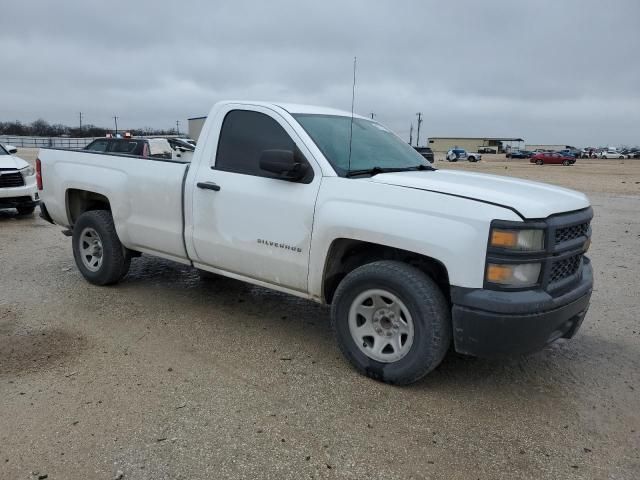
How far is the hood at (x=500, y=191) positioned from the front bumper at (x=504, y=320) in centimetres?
51

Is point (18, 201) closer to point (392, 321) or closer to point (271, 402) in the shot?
point (271, 402)

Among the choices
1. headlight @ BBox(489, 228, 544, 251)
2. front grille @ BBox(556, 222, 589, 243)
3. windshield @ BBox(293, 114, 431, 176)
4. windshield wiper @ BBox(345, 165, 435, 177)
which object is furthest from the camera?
windshield @ BBox(293, 114, 431, 176)

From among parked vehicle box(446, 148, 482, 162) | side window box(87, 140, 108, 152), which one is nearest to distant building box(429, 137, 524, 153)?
parked vehicle box(446, 148, 482, 162)

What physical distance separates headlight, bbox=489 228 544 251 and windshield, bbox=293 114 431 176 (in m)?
1.21

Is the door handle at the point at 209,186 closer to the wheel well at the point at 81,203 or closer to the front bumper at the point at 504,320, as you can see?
the wheel well at the point at 81,203

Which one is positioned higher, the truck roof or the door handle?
the truck roof

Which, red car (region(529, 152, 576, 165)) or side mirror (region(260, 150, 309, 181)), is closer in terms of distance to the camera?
side mirror (region(260, 150, 309, 181))

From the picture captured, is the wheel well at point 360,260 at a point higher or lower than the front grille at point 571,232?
lower

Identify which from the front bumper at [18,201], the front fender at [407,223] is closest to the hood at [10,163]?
the front bumper at [18,201]

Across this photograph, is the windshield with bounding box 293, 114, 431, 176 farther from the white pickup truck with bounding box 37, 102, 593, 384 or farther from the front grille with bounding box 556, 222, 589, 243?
the front grille with bounding box 556, 222, 589, 243

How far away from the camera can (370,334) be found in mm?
3688

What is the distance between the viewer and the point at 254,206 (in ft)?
13.4

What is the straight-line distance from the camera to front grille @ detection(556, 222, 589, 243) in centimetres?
331

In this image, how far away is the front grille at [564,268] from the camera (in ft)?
10.9
